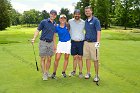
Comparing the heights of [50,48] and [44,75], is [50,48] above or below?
above

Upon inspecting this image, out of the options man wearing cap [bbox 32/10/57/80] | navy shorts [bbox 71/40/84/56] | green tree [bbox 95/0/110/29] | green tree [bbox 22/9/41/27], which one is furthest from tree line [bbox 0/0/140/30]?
man wearing cap [bbox 32/10/57/80]

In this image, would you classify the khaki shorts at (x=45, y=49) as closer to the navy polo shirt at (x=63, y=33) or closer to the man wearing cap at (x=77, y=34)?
the navy polo shirt at (x=63, y=33)

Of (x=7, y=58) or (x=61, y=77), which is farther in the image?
(x=7, y=58)

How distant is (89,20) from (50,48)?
1531 millimetres

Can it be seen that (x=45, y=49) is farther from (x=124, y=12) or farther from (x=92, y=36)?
(x=124, y=12)

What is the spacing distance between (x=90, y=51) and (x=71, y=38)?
77 centimetres

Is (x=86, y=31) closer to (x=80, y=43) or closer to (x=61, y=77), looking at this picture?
(x=80, y=43)

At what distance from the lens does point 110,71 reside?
11547 mm

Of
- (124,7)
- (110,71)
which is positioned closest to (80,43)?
(110,71)

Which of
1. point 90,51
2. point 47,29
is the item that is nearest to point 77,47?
point 90,51

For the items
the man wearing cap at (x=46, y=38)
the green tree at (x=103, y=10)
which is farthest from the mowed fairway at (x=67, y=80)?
the green tree at (x=103, y=10)

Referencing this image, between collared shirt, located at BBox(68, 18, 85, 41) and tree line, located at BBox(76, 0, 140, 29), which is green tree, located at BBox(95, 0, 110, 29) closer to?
tree line, located at BBox(76, 0, 140, 29)

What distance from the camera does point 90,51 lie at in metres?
10.1

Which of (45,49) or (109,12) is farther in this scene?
(109,12)
